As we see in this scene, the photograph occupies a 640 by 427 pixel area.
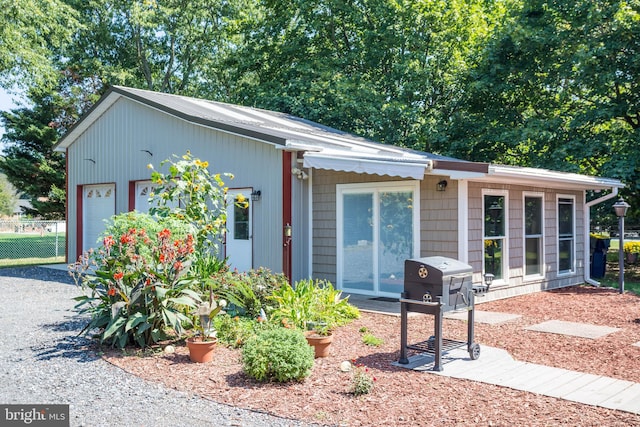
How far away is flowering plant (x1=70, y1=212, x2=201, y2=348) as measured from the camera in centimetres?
560

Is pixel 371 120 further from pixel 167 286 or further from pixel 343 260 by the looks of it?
pixel 167 286

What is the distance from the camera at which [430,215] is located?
8.62 m

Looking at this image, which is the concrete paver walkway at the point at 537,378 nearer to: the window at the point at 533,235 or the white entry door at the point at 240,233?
the window at the point at 533,235

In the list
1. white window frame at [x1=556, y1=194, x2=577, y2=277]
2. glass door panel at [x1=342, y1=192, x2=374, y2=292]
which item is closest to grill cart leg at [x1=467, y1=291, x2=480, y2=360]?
glass door panel at [x1=342, y1=192, x2=374, y2=292]

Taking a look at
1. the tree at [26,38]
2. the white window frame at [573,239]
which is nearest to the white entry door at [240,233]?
the white window frame at [573,239]

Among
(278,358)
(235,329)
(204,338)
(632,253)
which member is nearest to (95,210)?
(235,329)

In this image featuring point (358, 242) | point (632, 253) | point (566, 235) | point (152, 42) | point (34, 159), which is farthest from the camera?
point (152, 42)

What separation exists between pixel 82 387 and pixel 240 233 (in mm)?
5908

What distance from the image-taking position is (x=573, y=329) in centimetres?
685

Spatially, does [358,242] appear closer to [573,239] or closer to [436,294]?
[436,294]

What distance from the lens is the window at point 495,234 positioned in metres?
8.95

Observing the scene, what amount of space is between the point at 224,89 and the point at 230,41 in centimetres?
257

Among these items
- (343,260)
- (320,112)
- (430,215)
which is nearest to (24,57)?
(320,112)

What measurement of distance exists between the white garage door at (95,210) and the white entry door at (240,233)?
403 cm
